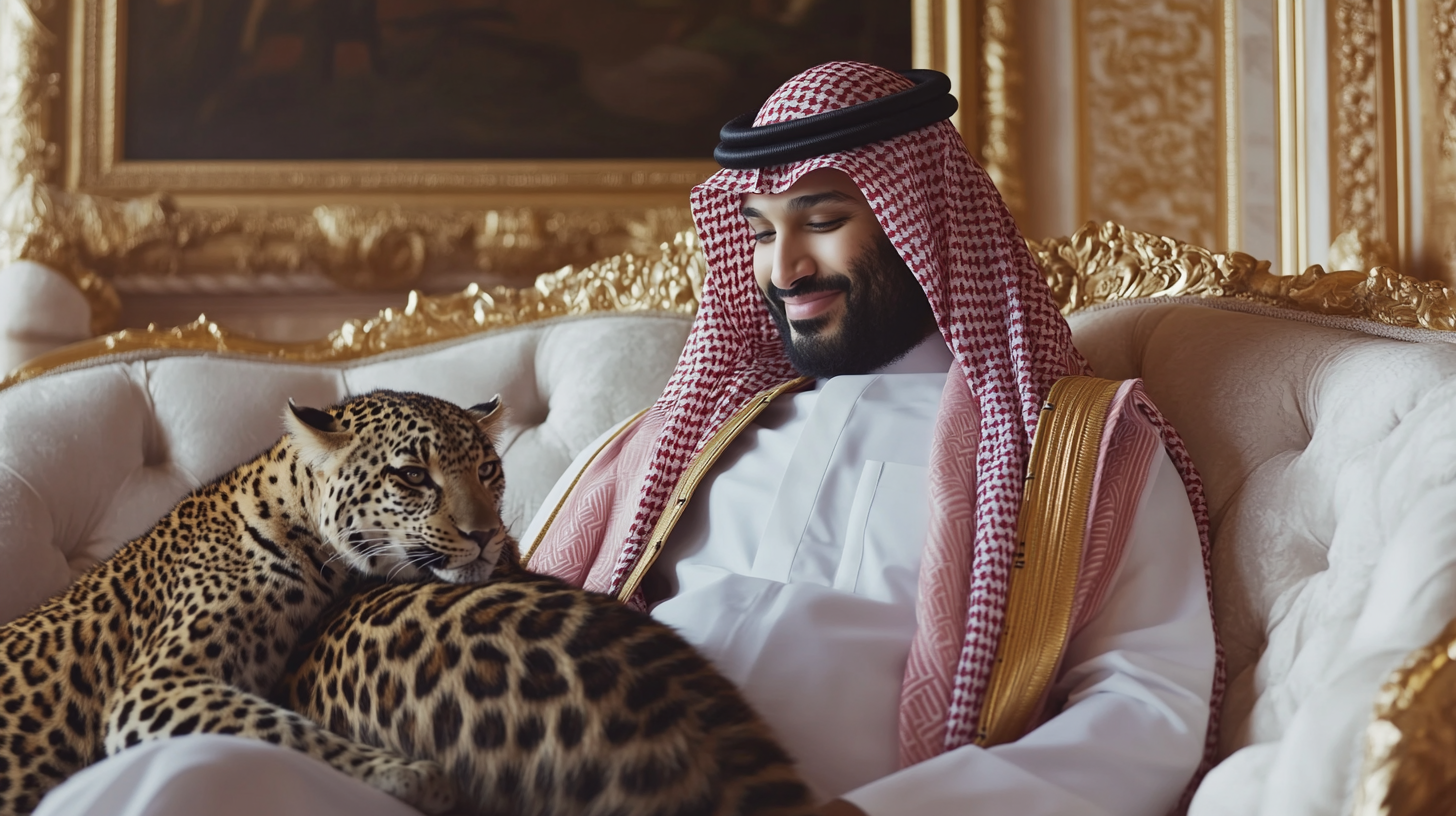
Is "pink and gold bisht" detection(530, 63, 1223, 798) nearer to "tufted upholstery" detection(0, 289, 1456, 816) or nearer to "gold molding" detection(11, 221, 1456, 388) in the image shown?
"tufted upholstery" detection(0, 289, 1456, 816)

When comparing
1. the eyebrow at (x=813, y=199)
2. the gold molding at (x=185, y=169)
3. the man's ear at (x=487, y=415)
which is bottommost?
the man's ear at (x=487, y=415)

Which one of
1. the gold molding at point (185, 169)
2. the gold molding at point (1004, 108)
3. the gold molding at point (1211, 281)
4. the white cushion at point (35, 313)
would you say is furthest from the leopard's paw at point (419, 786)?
the gold molding at point (1004, 108)

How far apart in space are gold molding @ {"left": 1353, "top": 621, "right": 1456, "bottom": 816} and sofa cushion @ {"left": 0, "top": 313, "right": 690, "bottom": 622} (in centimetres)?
158

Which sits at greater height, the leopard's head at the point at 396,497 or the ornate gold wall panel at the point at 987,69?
the ornate gold wall panel at the point at 987,69

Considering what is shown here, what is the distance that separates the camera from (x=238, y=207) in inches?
124

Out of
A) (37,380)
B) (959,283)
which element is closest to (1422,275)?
(959,283)

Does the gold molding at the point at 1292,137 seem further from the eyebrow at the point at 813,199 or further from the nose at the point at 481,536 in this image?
the nose at the point at 481,536

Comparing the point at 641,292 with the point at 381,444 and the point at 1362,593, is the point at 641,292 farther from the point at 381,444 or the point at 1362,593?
the point at 1362,593

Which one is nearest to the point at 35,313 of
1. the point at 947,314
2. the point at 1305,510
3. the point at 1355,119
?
the point at 947,314

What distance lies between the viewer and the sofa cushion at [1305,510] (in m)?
1.02

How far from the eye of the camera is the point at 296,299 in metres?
3.23

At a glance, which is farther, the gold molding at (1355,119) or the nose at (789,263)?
the gold molding at (1355,119)

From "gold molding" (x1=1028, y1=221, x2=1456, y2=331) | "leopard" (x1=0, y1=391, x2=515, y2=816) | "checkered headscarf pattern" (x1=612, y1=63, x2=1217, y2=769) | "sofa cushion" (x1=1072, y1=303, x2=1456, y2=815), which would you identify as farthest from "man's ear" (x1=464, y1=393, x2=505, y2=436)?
"gold molding" (x1=1028, y1=221, x2=1456, y2=331)

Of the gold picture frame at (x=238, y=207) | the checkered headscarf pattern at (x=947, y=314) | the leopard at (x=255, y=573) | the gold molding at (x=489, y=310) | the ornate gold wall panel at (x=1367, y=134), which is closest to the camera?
the leopard at (x=255, y=573)
